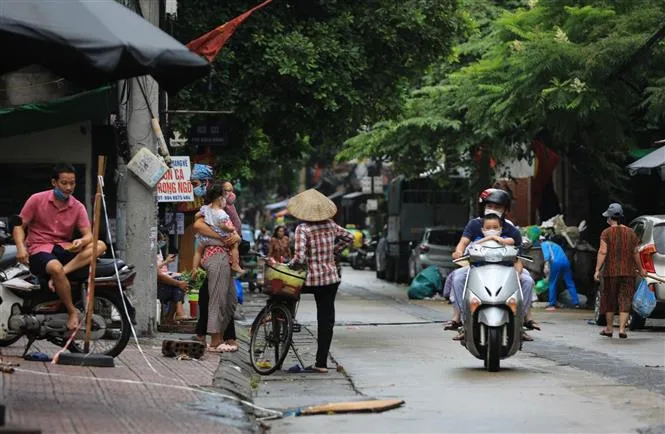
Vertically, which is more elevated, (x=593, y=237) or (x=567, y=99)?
(x=567, y=99)

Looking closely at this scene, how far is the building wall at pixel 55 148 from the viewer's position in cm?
1888

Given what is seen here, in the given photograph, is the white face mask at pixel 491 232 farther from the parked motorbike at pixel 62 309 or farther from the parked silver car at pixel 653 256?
the parked silver car at pixel 653 256

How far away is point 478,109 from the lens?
26.9 m

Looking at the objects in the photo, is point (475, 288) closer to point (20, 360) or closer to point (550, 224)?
point (20, 360)

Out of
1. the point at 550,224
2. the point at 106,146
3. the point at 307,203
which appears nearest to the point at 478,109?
the point at 550,224

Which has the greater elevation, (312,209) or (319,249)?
(312,209)

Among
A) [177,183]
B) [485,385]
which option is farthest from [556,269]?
[485,385]

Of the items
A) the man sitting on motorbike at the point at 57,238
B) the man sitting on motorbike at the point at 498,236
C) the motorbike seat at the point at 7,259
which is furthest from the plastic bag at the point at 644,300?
the man sitting on motorbike at the point at 57,238

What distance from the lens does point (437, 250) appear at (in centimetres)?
3347

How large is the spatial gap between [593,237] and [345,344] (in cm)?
1692

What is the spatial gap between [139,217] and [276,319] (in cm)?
404

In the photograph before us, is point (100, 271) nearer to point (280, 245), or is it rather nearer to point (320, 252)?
point (320, 252)

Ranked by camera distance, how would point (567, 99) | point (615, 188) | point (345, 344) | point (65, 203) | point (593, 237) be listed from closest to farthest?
point (65, 203)
point (345, 344)
point (567, 99)
point (615, 188)
point (593, 237)

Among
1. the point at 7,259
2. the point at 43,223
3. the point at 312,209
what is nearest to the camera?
the point at 43,223
